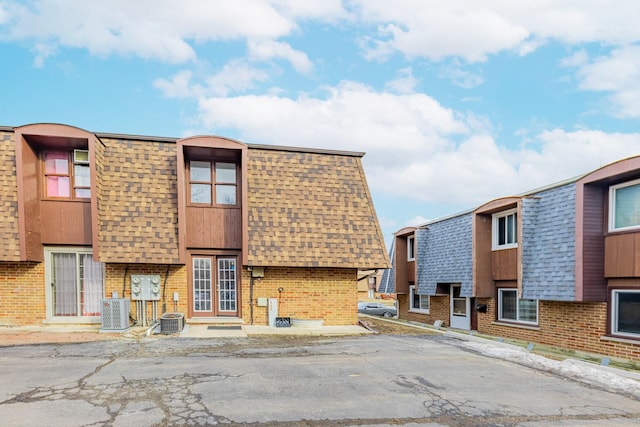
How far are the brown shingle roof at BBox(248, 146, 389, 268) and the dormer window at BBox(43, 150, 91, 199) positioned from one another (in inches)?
183

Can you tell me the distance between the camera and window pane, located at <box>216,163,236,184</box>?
38.0 ft

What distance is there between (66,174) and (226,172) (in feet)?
14.4

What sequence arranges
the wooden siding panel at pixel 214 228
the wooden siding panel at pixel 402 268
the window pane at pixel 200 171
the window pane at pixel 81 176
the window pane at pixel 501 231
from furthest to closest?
1. the wooden siding panel at pixel 402 268
2. the window pane at pixel 501 231
3. the window pane at pixel 200 171
4. the wooden siding panel at pixel 214 228
5. the window pane at pixel 81 176

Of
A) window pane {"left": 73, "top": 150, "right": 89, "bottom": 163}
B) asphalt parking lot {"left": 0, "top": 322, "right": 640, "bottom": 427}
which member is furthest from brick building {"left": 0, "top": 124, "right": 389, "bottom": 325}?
asphalt parking lot {"left": 0, "top": 322, "right": 640, "bottom": 427}

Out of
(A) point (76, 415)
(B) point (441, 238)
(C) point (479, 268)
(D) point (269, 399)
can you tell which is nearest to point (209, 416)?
(D) point (269, 399)

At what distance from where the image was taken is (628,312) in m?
9.97

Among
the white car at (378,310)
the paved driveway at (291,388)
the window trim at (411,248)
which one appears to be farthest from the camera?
the white car at (378,310)

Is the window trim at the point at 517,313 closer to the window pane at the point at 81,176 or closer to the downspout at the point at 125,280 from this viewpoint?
the downspout at the point at 125,280

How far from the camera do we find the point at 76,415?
452 cm

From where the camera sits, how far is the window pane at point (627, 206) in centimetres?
977

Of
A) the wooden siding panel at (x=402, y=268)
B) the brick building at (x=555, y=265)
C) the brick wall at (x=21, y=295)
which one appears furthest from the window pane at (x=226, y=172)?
the wooden siding panel at (x=402, y=268)

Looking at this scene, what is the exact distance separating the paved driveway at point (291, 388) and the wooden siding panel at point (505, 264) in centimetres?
614

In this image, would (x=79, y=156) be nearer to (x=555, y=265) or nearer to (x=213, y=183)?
(x=213, y=183)

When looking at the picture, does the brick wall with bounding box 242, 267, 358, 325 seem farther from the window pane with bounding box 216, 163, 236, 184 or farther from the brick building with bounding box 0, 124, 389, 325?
the window pane with bounding box 216, 163, 236, 184
